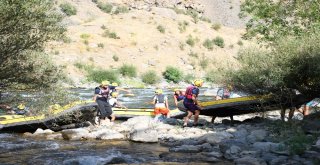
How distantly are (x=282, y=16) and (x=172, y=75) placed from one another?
22.3 m

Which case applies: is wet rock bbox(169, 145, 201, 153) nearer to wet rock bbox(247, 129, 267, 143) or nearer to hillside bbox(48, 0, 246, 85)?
wet rock bbox(247, 129, 267, 143)

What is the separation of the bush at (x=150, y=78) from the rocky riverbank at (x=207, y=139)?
20903 mm

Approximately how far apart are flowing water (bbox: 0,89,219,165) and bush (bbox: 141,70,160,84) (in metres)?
23.2

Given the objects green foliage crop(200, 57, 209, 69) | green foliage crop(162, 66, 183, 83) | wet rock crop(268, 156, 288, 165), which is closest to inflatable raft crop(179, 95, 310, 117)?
wet rock crop(268, 156, 288, 165)

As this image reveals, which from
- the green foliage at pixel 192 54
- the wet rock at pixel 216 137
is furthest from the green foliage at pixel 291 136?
the green foliage at pixel 192 54

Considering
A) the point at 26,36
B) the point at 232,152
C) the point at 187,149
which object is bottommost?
the point at 187,149

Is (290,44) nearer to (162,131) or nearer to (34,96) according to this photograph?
(162,131)

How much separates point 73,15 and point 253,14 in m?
41.1

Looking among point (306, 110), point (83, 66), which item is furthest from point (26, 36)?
point (83, 66)

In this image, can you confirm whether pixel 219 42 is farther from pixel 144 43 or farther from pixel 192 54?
pixel 144 43

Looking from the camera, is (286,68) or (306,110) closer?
(286,68)

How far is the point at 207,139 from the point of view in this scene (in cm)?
1054

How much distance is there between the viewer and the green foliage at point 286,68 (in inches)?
392

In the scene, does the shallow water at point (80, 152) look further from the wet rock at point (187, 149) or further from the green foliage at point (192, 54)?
the green foliage at point (192, 54)
